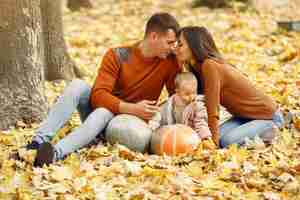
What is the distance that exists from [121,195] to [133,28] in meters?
8.42

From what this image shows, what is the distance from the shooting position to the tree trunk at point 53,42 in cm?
914

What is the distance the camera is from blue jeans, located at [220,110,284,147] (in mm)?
6441

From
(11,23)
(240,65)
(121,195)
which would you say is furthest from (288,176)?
(240,65)

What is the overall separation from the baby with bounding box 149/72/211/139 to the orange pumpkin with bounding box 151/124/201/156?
9 cm

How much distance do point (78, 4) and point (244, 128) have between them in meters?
9.98

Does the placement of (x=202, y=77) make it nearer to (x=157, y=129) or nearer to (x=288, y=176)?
(x=157, y=129)

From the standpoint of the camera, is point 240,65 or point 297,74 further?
point 240,65

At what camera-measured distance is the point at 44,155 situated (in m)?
5.77

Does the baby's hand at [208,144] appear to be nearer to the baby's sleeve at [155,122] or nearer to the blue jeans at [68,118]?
the baby's sleeve at [155,122]

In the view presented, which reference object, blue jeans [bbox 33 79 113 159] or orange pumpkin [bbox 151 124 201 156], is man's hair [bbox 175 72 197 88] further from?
blue jeans [bbox 33 79 113 159]

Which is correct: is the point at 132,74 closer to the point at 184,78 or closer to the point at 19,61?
the point at 184,78

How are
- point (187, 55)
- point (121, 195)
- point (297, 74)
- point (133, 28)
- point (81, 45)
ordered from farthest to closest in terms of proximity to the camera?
point (133, 28)
point (81, 45)
point (297, 74)
point (187, 55)
point (121, 195)

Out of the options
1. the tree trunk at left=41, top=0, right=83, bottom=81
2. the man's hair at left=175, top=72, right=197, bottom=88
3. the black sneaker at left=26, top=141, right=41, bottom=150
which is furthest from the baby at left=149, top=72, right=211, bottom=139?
the tree trunk at left=41, top=0, right=83, bottom=81

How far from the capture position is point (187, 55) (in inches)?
247
